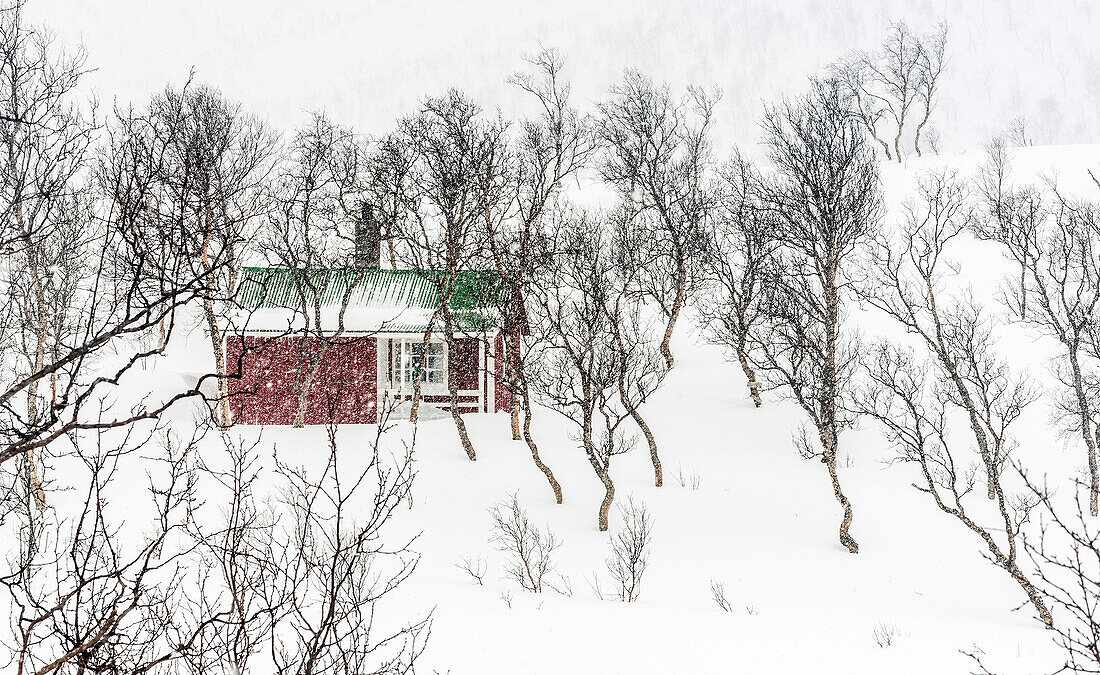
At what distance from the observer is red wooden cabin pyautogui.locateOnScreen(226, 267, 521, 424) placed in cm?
2052

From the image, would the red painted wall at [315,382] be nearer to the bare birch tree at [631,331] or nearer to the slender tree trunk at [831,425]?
the bare birch tree at [631,331]

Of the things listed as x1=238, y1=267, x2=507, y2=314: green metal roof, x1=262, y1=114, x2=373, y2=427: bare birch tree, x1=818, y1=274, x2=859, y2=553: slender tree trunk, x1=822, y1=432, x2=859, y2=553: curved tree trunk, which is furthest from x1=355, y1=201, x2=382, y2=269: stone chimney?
x1=822, y1=432, x2=859, y2=553: curved tree trunk

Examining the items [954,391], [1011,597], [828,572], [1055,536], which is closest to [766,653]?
[828,572]

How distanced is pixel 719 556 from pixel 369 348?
37.0 feet

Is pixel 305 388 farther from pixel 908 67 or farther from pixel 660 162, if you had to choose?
pixel 908 67

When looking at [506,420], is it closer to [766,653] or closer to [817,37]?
[766,653]

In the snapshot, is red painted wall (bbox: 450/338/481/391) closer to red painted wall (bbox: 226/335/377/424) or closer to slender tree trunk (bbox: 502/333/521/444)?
slender tree trunk (bbox: 502/333/521/444)

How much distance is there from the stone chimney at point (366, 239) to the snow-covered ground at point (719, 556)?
5.52 m

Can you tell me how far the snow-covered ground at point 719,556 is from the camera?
9.66 metres

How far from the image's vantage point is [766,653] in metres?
9.58

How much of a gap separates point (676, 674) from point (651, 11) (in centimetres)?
16879

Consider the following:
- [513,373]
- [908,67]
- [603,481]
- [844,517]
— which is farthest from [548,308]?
[908,67]

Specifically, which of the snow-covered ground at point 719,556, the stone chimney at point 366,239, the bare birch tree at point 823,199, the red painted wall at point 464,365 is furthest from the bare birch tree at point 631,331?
the stone chimney at point 366,239

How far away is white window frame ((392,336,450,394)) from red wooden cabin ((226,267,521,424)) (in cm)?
3
